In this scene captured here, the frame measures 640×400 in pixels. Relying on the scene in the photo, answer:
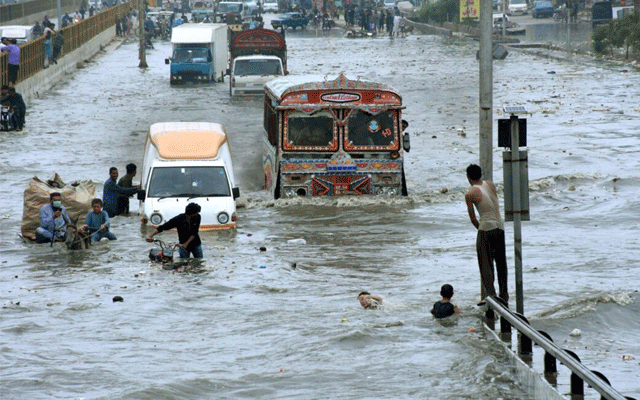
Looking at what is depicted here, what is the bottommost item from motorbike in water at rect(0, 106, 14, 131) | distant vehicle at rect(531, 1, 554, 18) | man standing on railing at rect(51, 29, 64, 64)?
motorbike in water at rect(0, 106, 14, 131)

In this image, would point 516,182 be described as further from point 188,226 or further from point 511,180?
point 188,226

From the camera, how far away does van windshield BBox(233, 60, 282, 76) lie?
Answer: 138ft

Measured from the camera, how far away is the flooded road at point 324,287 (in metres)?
11.6

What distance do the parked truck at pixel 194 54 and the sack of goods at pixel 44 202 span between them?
92.6 feet

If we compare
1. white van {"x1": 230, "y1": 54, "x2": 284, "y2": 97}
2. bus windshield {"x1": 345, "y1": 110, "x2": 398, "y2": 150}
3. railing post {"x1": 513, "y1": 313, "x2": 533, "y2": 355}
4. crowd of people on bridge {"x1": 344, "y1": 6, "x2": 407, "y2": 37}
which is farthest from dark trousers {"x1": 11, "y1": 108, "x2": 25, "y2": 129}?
crowd of people on bridge {"x1": 344, "y1": 6, "x2": 407, "y2": 37}

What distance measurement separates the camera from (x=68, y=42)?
56625mm

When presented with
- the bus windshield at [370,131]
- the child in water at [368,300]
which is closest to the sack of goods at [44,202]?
the bus windshield at [370,131]

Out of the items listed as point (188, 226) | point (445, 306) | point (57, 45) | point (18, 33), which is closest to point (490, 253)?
point (445, 306)

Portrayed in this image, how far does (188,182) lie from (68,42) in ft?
125

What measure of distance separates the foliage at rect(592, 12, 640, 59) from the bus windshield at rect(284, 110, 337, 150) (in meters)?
30.6

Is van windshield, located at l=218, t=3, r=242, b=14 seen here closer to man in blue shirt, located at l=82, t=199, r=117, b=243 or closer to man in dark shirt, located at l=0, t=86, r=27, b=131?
man in dark shirt, located at l=0, t=86, r=27, b=131

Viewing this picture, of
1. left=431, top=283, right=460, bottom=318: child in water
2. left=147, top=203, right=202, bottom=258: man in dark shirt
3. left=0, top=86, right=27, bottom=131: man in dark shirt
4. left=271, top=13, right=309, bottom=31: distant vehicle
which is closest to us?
left=431, top=283, right=460, bottom=318: child in water

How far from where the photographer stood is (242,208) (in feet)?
76.1

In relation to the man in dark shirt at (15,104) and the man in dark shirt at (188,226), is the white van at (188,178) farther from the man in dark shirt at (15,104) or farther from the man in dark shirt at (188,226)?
the man in dark shirt at (15,104)
